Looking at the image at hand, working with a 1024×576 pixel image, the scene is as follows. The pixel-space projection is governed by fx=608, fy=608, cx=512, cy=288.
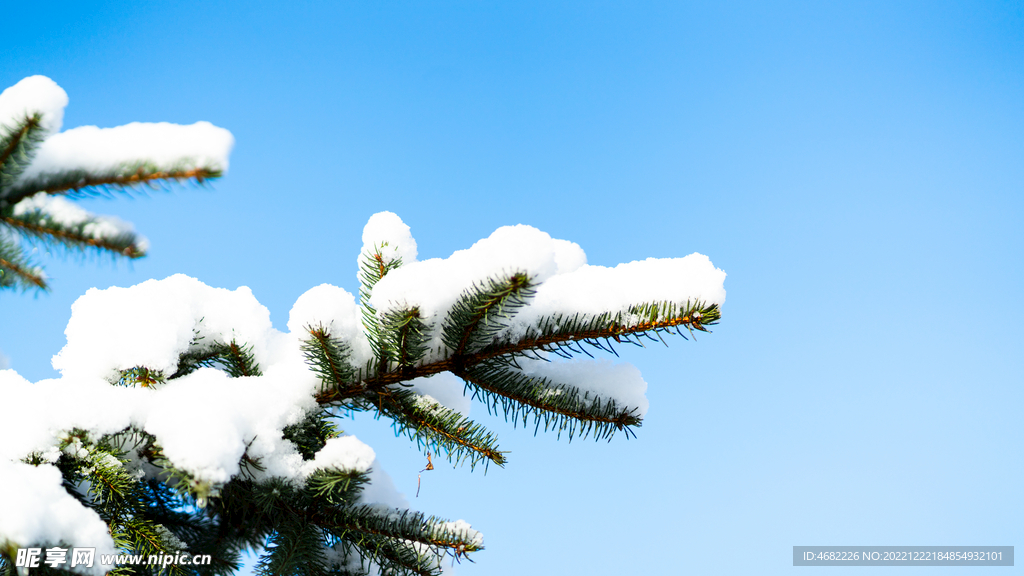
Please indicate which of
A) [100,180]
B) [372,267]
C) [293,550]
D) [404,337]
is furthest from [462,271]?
[293,550]

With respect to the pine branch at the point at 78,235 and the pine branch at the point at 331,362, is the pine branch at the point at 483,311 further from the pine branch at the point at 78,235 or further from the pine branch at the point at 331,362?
the pine branch at the point at 78,235

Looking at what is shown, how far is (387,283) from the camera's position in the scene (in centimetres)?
136

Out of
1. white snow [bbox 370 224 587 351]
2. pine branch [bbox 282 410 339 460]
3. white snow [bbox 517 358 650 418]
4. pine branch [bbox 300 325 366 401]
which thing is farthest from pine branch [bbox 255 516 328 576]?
white snow [bbox 517 358 650 418]

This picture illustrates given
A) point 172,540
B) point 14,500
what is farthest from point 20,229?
point 172,540

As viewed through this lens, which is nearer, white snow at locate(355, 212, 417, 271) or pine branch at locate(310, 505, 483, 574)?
pine branch at locate(310, 505, 483, 574)

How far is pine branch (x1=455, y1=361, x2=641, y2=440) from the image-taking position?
1527 millimetres

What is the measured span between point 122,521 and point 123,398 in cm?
30

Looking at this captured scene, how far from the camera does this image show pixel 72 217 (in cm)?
110

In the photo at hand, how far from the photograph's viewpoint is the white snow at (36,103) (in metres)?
1.05

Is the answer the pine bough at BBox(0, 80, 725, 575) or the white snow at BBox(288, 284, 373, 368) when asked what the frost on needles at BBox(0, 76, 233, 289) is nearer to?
the pine bough at BBox(0, 80, 725, 575)

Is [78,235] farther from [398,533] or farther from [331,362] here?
[398,533]

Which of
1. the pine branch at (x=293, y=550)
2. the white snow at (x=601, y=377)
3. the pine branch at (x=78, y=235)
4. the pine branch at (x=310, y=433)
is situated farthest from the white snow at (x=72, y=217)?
the white snow at (x=601, y=377)

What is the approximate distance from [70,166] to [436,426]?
94 centimetres

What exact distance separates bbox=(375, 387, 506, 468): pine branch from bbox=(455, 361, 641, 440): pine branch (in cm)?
9
